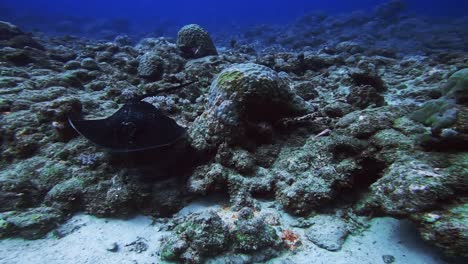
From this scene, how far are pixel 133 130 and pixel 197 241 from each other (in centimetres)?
182

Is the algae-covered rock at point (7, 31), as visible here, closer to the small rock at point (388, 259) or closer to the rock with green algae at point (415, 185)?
the rock with green algae at point (415, 185)

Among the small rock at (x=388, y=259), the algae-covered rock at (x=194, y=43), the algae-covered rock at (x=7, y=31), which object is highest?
the algae-covered rock at (x=7, y=31)

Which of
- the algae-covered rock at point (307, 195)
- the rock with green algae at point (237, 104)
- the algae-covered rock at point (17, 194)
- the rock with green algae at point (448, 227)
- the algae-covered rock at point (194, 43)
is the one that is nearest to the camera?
the rock with green algae at point (448, 227)

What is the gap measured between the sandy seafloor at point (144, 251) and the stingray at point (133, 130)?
4.00ft

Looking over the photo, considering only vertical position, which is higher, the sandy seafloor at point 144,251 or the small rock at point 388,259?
the sandy seafloor at point 144,251

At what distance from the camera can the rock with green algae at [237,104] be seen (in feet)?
14.4

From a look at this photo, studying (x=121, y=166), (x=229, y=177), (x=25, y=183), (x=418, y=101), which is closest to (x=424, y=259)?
(x=229, y=177)

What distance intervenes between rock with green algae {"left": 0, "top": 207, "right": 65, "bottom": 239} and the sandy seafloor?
9 centimetres

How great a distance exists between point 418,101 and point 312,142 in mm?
3852

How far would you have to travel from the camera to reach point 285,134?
4906 millimetres

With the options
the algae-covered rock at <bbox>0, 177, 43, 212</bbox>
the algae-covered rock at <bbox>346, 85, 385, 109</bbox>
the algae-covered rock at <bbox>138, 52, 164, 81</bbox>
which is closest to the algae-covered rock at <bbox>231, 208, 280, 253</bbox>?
the algae-covered rock at <bbox>0, 177, 43, 212</bbox>

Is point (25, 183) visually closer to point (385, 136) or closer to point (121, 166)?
point (121, 166)

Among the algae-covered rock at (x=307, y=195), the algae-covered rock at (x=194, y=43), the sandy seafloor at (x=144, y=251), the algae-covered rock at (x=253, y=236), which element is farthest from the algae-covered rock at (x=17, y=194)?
the algae-covered rock at (x=194, y=43)

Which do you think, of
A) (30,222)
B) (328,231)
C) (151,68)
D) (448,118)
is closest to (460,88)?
(448,118)
